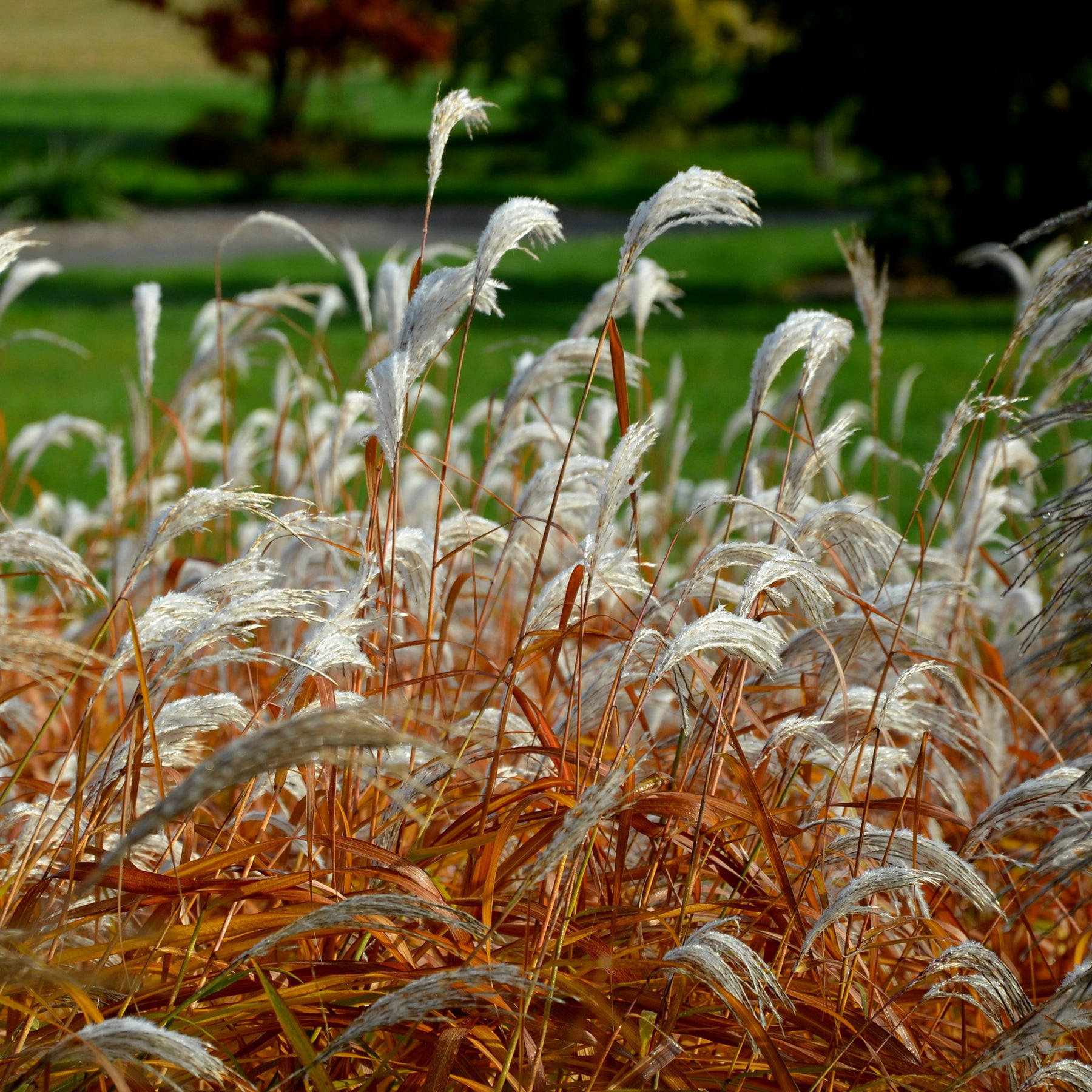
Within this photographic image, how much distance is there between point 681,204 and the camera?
134 cm

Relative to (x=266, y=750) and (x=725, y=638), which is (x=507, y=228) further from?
(x=266, y=750)

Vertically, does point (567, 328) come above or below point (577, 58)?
below

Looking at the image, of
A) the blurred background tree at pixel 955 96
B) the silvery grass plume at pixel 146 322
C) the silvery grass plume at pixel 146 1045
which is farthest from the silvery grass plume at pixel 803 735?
the blurred background tree at pixel 955 96

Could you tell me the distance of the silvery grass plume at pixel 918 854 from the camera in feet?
4.04

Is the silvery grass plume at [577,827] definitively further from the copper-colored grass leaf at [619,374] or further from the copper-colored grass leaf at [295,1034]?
the copper-colored grass leaf at [619,374]

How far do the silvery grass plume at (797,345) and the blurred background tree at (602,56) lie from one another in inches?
931

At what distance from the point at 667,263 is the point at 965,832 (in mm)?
11357

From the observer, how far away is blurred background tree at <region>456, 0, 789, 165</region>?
25.6 metres

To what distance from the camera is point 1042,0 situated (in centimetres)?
1145

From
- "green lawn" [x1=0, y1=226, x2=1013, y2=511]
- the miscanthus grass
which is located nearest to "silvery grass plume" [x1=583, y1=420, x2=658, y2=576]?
the miscanthus grass

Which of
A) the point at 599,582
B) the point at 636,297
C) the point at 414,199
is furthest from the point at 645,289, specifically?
the point at 414,199

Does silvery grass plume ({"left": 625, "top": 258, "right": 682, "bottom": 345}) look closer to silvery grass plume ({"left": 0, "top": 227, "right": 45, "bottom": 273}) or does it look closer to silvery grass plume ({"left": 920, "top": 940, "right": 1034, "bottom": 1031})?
silvery grass plume ({"left": 0, "top": 227, "right": 45, "bottom": 273})

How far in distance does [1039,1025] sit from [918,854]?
9.1 inches

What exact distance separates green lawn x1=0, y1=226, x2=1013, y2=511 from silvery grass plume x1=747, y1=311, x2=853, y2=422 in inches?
167
